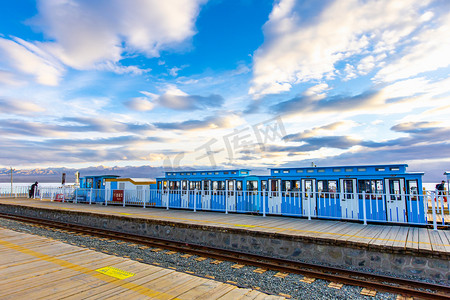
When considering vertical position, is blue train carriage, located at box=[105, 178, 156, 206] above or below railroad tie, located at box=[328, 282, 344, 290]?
above

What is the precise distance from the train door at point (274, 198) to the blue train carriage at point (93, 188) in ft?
53.0

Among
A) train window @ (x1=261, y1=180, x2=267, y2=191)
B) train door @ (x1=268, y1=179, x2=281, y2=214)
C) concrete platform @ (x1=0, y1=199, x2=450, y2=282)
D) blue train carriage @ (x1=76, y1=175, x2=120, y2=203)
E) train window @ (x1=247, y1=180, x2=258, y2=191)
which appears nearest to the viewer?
concrete platform @ (x1=0, y1=199, x2=450, y2=282)

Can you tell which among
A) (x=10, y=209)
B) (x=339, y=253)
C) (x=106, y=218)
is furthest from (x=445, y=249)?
(x=10, y=209)

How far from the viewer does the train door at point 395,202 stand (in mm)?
→ 11797

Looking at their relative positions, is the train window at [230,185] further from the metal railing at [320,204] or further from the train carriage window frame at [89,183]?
the train carriage window frame at [89,183]

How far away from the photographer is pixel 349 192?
13969 mm

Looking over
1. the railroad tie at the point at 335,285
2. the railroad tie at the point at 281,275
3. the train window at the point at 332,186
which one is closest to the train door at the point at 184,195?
the train window at the point at 332,186

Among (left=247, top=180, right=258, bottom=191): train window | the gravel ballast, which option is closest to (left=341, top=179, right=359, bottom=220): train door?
(left=247, top=180, right=258, bottom=191): train window

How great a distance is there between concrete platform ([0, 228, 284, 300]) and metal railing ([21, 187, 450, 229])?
807 cm

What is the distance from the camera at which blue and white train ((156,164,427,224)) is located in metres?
12.1

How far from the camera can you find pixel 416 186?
12.3 m

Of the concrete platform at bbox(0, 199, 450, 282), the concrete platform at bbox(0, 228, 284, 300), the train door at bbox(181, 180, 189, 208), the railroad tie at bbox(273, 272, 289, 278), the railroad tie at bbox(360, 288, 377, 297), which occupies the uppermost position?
the train door at bbox(181, 180, 189, 208)

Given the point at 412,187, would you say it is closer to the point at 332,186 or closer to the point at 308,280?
the point at 332,186

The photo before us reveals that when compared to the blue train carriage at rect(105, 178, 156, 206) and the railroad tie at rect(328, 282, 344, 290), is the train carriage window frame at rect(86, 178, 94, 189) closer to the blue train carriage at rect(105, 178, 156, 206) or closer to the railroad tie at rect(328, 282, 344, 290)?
the blue train carriage at rect(105, 178, 156, 206)
